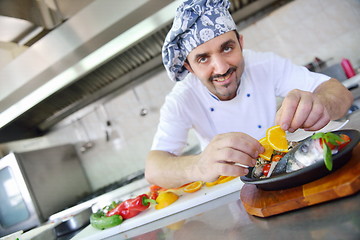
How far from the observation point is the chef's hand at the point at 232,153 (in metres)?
0.67

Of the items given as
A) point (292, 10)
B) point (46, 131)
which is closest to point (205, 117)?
point (292, 10)

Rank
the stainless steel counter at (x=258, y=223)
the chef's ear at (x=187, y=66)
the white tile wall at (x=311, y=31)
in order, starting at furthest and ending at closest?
1. the white tile wall at (x=311, y=31)
2. the chef's ear at (x=187, y=66)
3. the stainless steel counter at (x=258, y=223)

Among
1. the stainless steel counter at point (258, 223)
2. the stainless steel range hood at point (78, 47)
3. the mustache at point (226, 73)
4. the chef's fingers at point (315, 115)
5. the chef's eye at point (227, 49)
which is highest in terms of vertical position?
the stainless steel range hood at point (78, 47)

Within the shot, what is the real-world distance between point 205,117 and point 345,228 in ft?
3.25

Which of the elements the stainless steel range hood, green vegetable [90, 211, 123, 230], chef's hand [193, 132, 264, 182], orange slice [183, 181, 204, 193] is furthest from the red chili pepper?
the stainless steel range hood

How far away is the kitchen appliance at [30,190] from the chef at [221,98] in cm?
188

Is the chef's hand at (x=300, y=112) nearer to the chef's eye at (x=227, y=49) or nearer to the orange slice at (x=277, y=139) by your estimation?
the orange slice at (x=277, y=139)

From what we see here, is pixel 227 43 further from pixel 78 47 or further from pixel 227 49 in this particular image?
pixel 78 47

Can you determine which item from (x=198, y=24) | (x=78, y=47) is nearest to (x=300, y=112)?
(x=198, y=24)

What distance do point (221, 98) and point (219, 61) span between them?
28cm

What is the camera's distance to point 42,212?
252 centimetres

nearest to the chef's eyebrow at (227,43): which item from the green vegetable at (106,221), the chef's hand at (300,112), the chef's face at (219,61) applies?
the chef's face at (219,61)

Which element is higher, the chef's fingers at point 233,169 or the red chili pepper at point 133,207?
the chef's fingers at point 233,169

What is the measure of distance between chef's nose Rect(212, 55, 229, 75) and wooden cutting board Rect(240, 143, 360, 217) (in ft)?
1.87
